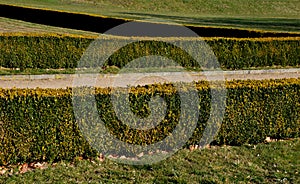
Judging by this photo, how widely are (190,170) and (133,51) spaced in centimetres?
1167

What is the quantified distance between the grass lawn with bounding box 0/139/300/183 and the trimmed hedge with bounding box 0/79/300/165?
419mm

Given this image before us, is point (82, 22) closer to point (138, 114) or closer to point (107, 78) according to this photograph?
point (107, 78)

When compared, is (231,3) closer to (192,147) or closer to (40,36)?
(40,36)

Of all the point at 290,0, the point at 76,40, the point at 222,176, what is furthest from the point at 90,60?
the point at 290,0

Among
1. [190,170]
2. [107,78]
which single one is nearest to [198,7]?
[107,78]

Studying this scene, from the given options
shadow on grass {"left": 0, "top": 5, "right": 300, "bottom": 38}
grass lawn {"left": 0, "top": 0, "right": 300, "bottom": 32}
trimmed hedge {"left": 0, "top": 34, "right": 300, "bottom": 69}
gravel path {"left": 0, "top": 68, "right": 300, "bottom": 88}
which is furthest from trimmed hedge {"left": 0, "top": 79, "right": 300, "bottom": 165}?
grass lawn {"left": 0, "top": 0, "right": 300, "bottom": 32}

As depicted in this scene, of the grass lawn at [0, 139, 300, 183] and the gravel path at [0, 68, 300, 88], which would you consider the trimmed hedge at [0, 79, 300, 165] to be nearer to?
the grass lawn at [0, 139, 300, 183]

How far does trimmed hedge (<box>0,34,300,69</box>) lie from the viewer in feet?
61.5

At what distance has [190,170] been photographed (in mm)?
9148

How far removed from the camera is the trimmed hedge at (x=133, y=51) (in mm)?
18750

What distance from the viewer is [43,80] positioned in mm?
17562

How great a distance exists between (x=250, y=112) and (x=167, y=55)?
32.7ft

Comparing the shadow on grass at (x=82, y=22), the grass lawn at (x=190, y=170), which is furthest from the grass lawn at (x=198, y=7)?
the grass lawn at (x=190, y=170)

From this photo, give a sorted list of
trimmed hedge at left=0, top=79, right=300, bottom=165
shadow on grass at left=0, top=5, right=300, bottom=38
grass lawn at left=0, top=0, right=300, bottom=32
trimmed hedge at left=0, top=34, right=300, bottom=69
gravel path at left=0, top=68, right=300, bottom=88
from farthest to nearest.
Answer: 1. grass lawn at left=0, top=0, right=300, bottom=32
2. shadow on grass at left=0, top=5, right=300, bottom=38
3. trimmed hedge at left=0, top=34, right=300, bottom=69
4. gravel path at left=0, top=68, right=300, bottom=88
5. trimmed hedge at left=0, top=79, right=300, bottom=165
